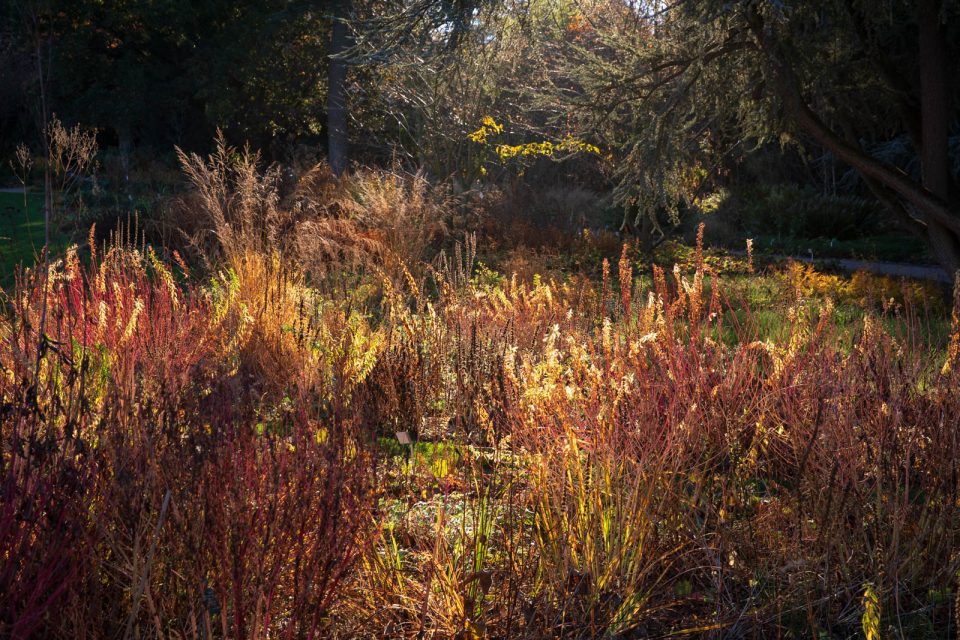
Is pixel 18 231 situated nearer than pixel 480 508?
No

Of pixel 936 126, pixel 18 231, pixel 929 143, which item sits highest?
pixel 936 126

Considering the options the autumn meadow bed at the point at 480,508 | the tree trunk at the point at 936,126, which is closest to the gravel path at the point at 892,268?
the tree trunk at the point at 936,126

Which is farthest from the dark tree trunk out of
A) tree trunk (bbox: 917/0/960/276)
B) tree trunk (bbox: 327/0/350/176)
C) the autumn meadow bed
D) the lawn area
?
tree trunk (bbox: 327/0/350/176)

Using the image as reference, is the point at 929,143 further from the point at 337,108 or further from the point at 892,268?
the point at 337,108

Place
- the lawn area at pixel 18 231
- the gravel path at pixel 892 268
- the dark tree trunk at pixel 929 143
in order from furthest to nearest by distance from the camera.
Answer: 1. the gravel path at pixel 892 268
2. the lawn area at pixel 18 231
3. the dark tree trunk at pixel 929 143

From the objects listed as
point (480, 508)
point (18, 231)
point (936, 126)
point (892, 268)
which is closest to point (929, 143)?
point (936, 126)

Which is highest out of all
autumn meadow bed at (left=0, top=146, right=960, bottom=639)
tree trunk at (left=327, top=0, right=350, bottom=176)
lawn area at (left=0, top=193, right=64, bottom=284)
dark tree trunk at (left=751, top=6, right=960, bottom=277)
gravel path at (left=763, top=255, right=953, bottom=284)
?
tree trunk at (left=327, top=0, right=350, bottom=176)

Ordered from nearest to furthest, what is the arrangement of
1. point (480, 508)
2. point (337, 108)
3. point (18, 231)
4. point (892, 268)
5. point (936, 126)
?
1. point (480, 508)
2. point (936, 126)
3. point (892, 268)
4. point (18, 231)
5. point (337, 108)

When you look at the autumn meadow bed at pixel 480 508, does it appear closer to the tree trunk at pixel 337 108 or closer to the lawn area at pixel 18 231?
the lawn area at pixel 18 231

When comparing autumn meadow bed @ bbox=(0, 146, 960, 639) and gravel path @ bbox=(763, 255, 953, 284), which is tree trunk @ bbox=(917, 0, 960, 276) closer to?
gravel path @ bbox=(763, 255, 953, 284)

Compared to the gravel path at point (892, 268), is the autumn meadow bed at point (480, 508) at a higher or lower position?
lower

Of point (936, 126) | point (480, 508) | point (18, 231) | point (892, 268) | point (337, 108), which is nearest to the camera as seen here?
point (480, 508)

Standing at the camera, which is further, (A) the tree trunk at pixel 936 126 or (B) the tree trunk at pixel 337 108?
(B) the tree trunk at pixel 337 108

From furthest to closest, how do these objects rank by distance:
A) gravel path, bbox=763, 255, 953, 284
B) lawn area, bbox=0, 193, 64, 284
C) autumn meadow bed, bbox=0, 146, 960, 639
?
gravel path, bbox=763, 255, 953, 284 → lawn area, bbox=0, 193, 64, 284 → autumn meadow bed, bbox=0, 146, 960, 639
